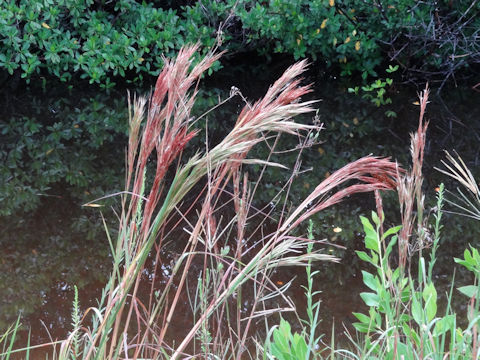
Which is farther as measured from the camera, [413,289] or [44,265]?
[44,265]

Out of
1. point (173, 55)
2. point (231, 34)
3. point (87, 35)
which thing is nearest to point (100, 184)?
point (173, 55)

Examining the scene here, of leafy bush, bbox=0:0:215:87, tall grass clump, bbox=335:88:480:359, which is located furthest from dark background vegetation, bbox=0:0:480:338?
tall grass clump, bbox=335:88:480:359

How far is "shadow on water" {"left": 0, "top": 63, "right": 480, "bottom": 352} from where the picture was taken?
3.46 meters

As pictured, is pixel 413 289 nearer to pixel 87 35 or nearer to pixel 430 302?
pixel 430 302

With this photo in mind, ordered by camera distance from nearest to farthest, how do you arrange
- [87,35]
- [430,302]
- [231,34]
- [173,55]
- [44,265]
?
1. [430,302]
2. [44,265]
3. [173,55]
4. [87,35]
5. [231,34]

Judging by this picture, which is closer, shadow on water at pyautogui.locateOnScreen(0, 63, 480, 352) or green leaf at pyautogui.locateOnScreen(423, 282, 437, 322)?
green leaf at pyautogui.locateOnScreen(423, 282, 437, 322)

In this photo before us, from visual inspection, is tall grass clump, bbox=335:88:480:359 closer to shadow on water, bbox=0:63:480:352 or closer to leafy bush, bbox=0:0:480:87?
shadow on water, bbox=0:63:480:352

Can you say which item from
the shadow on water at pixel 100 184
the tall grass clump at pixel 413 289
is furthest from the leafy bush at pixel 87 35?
the tall grass clump at pixel 413 289

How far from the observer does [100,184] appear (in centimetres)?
498

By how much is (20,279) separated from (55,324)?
53cm

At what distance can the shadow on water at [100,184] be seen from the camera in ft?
11.3

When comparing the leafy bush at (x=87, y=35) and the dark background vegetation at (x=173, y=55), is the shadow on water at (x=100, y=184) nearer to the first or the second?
the dark background vegetation at (x=173, y=55)

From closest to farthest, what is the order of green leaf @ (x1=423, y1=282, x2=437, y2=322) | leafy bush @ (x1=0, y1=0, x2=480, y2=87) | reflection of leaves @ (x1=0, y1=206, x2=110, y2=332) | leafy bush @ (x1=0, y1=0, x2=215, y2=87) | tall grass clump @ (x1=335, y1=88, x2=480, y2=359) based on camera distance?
1. tall grass clump @ (x1=335, y1=88, x2=480, y2=359)
2. green leaf @ (x1=423, y1=282, x2=437, y2=322)
3. reflection of leaves @ (x1=0, y1=206, x2=110, y2=332)
4. leafy bush @ (x1=0, y1=0, x2=215, y2=87)
5. leafy bush @ (x1=0, y1=0, x2=480, y2=87)

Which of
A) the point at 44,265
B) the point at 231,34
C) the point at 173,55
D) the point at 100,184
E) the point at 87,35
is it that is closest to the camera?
the point at 44,265
